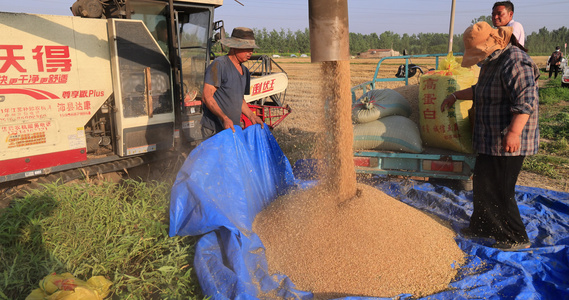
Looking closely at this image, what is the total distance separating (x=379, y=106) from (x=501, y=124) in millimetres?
1594

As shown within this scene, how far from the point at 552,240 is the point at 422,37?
75.5 metres

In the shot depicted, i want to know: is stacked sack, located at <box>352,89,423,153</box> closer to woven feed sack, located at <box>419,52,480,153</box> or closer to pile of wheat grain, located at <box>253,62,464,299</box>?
woven feed sack, located at <box>419,52,480,153</box>

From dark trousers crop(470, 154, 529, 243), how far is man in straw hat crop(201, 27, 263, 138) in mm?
2007

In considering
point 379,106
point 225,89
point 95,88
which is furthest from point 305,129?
point 95,88

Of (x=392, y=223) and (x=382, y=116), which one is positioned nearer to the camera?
(x=392, y=223)

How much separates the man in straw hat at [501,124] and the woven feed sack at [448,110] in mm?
825

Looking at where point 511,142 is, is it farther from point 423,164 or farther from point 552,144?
point 552,144

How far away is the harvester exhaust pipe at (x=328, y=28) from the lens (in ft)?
8.48

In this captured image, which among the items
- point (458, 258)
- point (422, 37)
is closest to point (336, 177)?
point (458, 258)

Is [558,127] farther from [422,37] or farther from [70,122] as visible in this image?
[422,37]

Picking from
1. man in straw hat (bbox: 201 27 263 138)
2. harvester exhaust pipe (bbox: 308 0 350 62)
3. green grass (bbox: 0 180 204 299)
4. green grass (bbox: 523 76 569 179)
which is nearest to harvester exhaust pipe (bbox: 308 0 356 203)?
harvester exhaust pipe (bbox: 308 0 350 62)

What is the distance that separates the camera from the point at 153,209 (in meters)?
2.97

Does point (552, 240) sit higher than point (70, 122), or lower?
lower

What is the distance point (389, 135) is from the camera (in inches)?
158
